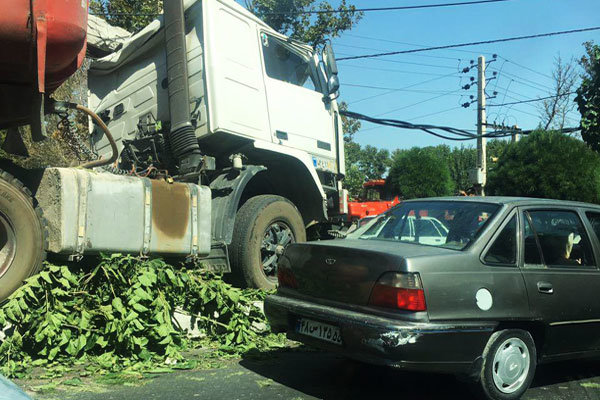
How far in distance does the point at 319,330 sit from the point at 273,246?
2771mm

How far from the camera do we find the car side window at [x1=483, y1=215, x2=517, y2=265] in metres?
3.93

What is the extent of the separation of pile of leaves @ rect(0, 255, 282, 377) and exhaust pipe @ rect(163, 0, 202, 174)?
1428 mm

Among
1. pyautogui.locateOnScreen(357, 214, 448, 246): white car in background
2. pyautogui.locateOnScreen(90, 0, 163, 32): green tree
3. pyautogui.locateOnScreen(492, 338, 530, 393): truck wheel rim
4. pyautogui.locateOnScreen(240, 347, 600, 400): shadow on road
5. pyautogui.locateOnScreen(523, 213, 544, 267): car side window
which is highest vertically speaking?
pyautogui.locateOnScreen(90, 0, 163, 32): green tree

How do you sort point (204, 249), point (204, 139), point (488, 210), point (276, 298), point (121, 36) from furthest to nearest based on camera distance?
point (121, 36)
point (204, 139)
point (204, 249)
point (276, 298)
point (488, 210)

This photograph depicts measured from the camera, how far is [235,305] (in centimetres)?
537

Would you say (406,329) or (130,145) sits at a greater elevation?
(130,145)

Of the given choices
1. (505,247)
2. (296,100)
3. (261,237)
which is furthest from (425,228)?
(296,100)

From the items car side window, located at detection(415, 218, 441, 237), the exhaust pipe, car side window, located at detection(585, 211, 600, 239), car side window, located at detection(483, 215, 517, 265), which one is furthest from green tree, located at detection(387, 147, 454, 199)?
car side window, located at detection(483, 215, 517, 265)

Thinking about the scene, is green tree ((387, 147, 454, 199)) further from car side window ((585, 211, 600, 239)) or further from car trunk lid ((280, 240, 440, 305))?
car trunk lid ((280, 240, 440, 305))

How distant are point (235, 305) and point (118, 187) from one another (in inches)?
57.9

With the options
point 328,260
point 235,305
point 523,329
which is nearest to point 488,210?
point 523,329

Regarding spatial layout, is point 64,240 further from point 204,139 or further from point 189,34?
point 189,34

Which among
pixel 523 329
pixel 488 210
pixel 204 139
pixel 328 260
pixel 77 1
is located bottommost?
pixel 523 329

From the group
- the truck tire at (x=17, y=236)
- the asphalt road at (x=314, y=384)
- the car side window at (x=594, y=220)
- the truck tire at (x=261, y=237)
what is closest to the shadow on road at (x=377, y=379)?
the asphalt road at (x=314, y=384)
